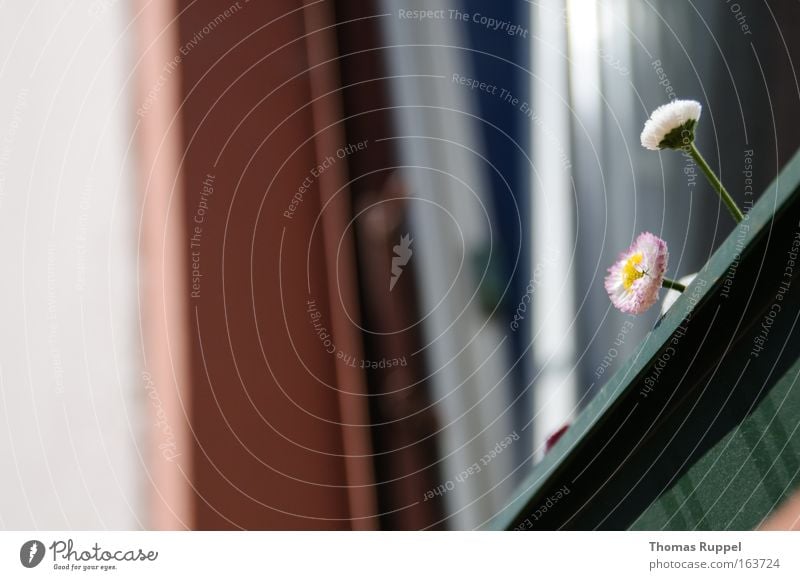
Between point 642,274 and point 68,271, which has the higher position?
point 68,271

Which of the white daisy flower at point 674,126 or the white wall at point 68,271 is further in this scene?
the white wall at point 68,271

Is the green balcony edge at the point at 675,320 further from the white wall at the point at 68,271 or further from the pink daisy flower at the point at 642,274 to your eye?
the white wall at the point at 68,271

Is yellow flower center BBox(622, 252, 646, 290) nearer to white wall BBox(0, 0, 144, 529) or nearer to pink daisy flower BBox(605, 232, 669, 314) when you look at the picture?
pink daisy flower BBox(605, 232, 669, 314)

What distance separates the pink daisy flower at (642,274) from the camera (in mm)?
397

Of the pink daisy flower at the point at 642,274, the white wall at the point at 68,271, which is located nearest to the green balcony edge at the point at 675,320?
the pink daisy flower at the point at 642,274

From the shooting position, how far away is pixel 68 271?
0.56 metres

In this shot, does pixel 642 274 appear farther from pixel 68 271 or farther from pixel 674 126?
pixel 68 271

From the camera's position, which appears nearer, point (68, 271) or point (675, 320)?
point (675, 320)

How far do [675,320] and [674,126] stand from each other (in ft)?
0.33

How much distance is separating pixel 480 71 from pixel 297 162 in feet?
0.60

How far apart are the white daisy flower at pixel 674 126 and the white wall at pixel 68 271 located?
38 cm

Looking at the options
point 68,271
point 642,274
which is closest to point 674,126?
point 642,274
